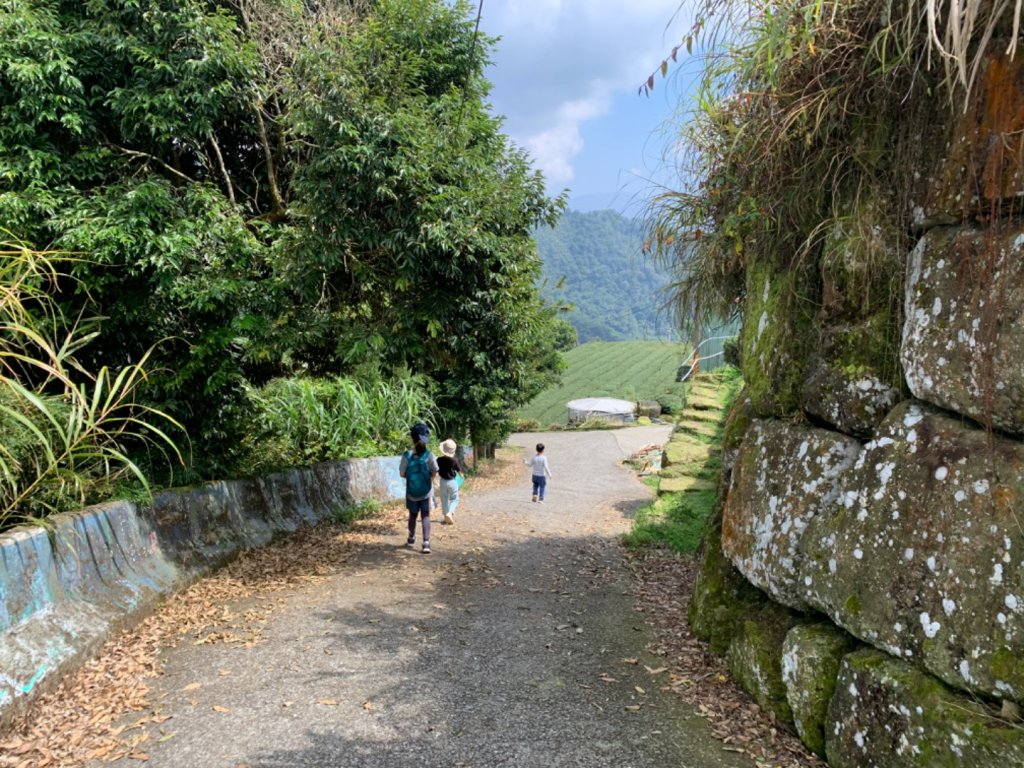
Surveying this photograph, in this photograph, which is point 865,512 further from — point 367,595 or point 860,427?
point 367,595

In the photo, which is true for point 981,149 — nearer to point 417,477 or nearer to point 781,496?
point 781,496

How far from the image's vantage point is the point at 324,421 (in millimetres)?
10852

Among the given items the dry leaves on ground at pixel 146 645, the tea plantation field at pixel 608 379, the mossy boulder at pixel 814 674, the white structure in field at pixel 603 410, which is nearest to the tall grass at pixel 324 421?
the dry leaves on ground at pixel 146 645

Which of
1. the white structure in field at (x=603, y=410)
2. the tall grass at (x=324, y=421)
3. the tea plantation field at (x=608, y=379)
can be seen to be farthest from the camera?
the tea plantation field at (x=608, y=379)

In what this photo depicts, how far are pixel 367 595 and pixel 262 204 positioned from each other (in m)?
6.32

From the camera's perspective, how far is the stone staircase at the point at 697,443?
12094 millimetres

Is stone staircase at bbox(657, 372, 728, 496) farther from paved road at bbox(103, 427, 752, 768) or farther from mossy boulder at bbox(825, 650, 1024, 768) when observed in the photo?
mossy boulder at bbox(825, 650, 1024, 768)

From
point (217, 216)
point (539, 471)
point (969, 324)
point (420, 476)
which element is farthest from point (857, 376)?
point (539, 471)

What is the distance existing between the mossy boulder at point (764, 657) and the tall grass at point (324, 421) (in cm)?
648

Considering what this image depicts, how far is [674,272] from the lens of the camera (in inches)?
235

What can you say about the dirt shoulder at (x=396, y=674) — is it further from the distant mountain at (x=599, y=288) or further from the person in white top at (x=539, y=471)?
the distant mountain at (x=599, y=288)

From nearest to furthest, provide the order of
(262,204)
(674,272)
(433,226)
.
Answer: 1. (674,272)
2. (433,226)
3. (262,204)

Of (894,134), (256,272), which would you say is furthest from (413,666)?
(256,272)

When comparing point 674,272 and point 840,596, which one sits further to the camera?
point 674,272
